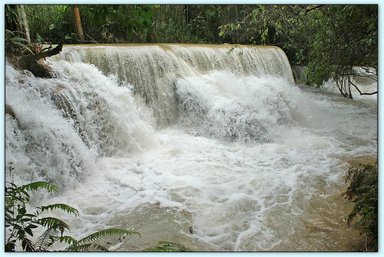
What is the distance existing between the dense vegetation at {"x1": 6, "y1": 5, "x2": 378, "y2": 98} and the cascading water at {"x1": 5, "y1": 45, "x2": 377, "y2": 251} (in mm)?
936

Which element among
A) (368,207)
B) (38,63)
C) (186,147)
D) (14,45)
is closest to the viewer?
(368,207)

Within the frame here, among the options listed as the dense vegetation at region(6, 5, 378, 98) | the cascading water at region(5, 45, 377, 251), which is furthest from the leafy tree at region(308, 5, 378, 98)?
the cascading water at region(5, 45, 377, 251)

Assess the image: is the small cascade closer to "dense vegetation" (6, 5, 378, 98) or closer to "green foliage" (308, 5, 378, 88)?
"dense vegetation" (6, 5, 378, 98)

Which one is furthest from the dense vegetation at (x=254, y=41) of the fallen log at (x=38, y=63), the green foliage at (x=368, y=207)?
the fallen log at (x=38, y=63)

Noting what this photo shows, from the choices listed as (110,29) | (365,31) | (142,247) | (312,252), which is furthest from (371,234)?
(110,29)

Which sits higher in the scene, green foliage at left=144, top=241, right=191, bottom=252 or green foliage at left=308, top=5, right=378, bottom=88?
green foliage at left=308, top=5, right=378, bottom=88

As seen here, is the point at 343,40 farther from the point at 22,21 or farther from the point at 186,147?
the point at 22,21

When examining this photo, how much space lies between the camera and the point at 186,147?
213 inches

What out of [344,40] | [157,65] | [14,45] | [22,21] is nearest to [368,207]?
[344,40]

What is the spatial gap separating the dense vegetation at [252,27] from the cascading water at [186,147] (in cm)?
94

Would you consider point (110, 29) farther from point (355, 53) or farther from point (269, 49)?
point (355, 53)

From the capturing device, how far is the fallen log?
430 centimetres

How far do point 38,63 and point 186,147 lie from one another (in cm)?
234

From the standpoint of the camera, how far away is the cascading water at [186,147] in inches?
133
